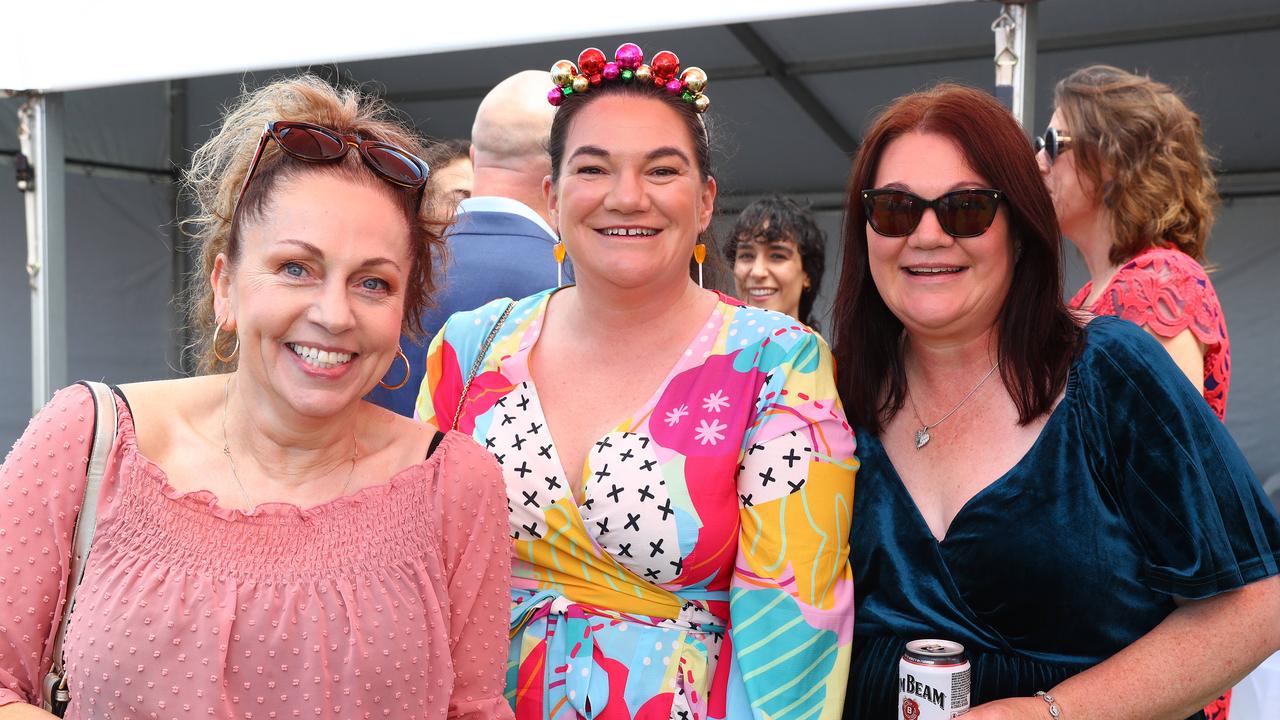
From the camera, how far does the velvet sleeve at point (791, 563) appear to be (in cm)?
196

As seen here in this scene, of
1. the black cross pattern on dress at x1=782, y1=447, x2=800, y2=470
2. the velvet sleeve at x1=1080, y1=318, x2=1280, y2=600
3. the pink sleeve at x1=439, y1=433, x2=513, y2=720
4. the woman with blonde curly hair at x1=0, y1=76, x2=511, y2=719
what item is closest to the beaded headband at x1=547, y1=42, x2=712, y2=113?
the woman with blonde curly hair at x1=0, y1=76, x2=511, y2=719

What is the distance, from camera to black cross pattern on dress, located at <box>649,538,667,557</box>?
2014 mm

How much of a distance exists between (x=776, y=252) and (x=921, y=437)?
305 centimetres

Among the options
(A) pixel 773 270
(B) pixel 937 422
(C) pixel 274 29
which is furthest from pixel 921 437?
(C) pixel 274 29

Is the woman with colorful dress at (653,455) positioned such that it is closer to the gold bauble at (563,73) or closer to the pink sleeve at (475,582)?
the gold bauble at (563,73)

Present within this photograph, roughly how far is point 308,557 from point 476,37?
3.11m

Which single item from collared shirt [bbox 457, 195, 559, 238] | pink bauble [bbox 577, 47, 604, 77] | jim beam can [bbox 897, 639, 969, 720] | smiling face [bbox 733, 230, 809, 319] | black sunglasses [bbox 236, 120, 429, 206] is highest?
pink bauble [bbox 577, 47, 604, 77]

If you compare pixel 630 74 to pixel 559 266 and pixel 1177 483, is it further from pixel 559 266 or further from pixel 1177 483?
pixel 1177 483

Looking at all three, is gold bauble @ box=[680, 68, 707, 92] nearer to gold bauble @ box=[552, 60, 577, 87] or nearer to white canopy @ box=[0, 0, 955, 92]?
gold bauble @ box=[552, 60, 577, 87]

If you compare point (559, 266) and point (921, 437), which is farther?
point (559, 266)

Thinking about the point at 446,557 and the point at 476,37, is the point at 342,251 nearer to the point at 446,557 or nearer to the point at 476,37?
the point at 446,557

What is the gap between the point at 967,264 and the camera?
2037mm

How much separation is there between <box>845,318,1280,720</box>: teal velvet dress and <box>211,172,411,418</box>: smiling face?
1.04 m

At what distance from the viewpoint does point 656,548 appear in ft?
6.61
